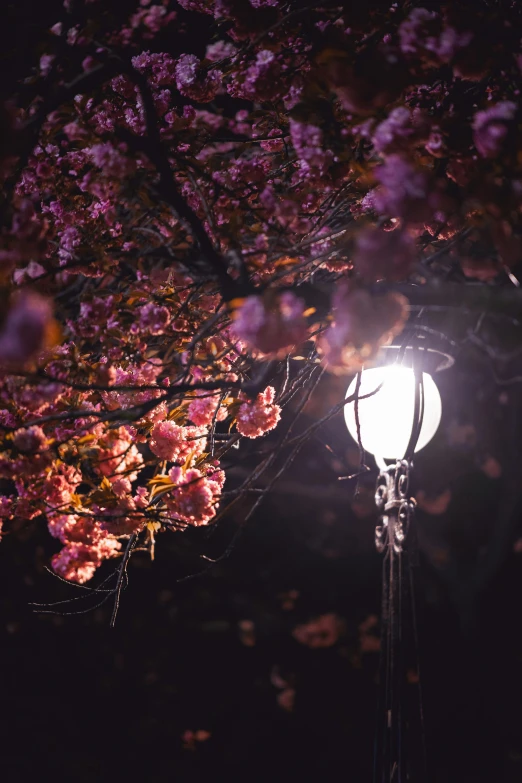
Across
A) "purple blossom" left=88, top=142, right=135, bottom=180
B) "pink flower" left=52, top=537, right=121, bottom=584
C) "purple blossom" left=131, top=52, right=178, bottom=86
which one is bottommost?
"pink flower" left=52, top=537, right=121, bottom=584

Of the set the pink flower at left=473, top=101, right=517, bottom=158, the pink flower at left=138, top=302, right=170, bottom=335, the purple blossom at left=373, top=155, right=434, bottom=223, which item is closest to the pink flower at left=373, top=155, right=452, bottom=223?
the purple blossom at left=373, top=155, right=434, bottom=223

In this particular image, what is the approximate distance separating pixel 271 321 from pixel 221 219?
44.1 inches

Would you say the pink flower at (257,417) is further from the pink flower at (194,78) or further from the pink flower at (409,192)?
the pink flower at (194,78)

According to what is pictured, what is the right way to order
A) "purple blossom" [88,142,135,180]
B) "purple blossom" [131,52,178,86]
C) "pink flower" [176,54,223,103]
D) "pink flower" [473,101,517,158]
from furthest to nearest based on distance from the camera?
"purple blossom" [131,52,178,86] → "pink flower" [176,54,223,103] → "purple blossom" [88,142,135,180] → "pink flower" [473,101,517,158]

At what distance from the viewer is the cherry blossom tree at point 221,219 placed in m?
1.23

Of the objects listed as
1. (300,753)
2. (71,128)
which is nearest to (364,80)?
(71,128)

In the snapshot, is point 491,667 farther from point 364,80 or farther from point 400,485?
point 364,80

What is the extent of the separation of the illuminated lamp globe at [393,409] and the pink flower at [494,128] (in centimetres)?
92

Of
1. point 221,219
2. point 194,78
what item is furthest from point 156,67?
point 221,219

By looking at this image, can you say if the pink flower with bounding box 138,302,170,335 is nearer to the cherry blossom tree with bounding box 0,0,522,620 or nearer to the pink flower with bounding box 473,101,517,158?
the cherry blossom tree with bounding box 0,0,522,620

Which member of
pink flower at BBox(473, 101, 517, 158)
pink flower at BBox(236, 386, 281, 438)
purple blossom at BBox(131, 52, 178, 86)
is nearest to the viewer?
pink flower at BBox(473, 101, 517, 158)

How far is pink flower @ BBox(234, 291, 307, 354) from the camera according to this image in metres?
1.21

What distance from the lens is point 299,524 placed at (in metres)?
6.31

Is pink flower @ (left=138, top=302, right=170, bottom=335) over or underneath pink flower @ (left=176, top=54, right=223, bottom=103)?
underneath
